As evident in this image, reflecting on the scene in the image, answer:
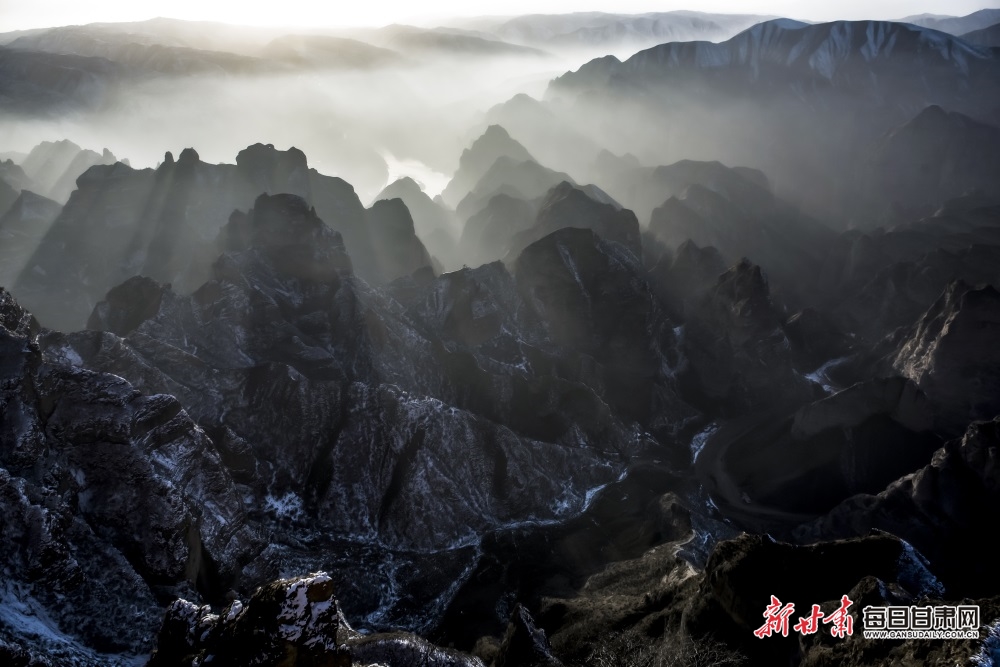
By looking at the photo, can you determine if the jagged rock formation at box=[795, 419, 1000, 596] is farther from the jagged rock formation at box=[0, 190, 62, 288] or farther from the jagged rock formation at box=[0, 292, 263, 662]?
the jagged rock formation at box=[0, 190, 62, 288]

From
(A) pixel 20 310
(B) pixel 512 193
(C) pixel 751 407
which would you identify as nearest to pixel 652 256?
(B) pixel 512 193

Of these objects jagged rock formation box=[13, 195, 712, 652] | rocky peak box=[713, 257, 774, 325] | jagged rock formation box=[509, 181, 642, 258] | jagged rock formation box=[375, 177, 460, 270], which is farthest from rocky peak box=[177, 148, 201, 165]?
rocky peak box=[713, 257, 774, 325]

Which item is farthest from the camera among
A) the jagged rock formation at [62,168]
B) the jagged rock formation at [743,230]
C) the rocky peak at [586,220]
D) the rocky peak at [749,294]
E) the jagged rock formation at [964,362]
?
the jagged rock formation at [62,168]

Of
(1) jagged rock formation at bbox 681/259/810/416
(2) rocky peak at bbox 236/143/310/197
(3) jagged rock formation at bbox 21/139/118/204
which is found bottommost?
(1) jagged rock formation at bbox 681/259/810/416

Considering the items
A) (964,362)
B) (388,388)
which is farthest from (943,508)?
(388,388)

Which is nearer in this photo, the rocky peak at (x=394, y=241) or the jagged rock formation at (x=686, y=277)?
the jagged rock formation at (x=686, y=277)

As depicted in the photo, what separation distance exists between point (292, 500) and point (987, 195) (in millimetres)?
216403

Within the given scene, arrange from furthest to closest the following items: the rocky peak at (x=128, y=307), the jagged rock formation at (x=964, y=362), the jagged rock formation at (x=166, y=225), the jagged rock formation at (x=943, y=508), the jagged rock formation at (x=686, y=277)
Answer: the jagged rock formation at (x=686, y=277), the jagged rock formation at (x=166, y=225), the jagged rock formation at (x=964, y=362), the rocky peak at (x=128, y=307), the jagged rock formation at (x=943, y=508)

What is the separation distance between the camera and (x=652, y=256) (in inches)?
6412

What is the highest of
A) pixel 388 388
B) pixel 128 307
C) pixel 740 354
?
pixel 128 307

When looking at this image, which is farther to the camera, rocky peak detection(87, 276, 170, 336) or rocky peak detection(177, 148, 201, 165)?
rocky peak detection(177, 148, 201, 165)

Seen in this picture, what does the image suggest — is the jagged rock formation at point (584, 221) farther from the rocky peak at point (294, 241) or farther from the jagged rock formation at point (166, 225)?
the rocky peak at point (294, 241)

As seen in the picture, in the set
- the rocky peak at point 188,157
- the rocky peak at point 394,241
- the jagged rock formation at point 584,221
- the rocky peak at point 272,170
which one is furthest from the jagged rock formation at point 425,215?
the rocky peak at point 188,157

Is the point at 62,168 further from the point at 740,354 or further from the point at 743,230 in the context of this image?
the point at 743,230
